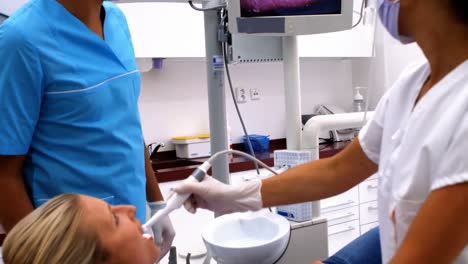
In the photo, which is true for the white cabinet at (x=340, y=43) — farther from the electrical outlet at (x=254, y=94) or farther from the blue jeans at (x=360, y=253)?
the blue jeans at (x=360, y=253)

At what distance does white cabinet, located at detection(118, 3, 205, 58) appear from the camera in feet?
8.42

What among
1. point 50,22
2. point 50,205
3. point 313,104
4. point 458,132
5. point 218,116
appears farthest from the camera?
point 313,104

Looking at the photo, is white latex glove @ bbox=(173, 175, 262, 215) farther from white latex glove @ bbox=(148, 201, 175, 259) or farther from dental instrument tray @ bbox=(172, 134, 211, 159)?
dental instrument tray @ bbox=(172, 134, 211, 159)

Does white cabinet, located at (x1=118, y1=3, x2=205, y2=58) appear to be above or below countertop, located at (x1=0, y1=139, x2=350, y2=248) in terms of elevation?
above

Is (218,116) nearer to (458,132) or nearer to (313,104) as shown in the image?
(458,132)

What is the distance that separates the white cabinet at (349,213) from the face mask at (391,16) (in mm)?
2291

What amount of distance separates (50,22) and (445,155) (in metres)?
0.93

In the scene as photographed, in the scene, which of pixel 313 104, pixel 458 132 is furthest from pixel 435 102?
pixel 313 104

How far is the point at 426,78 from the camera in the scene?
882 millimetres

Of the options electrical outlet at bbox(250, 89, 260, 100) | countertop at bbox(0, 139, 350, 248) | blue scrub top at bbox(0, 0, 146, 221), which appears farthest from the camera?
electrical outlet at bbox(250, 89, 260, 100)

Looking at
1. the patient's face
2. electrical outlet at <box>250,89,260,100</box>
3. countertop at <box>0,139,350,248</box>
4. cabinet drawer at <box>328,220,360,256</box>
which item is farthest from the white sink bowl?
electrical outlet at <box>250,89,260,100</box>

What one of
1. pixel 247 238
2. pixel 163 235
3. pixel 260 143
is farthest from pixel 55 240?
pixel 260 143

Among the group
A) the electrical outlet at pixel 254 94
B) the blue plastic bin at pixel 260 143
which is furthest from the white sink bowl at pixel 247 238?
the electrical outlet at pixel 254 94

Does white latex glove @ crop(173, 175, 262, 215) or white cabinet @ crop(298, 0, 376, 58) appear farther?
white cabinet @ crop(298, 0, 376, 58)
